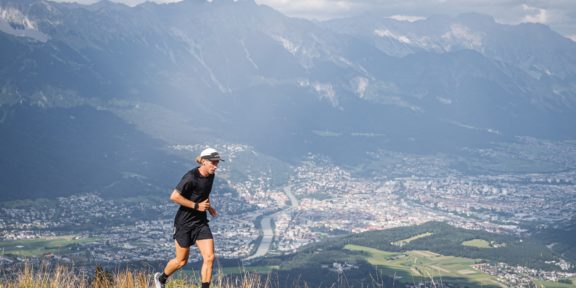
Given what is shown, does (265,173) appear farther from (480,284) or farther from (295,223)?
(480,284)

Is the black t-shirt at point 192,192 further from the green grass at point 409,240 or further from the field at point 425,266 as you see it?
the green grass at point 409,240

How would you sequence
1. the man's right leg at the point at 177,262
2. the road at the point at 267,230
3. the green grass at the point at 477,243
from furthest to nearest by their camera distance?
1. the green grass at the point at 477,243
2. the road at the point at 267,230
3. the man's right leg at the point at 177,262

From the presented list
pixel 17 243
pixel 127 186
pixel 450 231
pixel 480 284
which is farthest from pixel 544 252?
pixel 127 186

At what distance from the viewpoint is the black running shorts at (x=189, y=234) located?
11.8 meters

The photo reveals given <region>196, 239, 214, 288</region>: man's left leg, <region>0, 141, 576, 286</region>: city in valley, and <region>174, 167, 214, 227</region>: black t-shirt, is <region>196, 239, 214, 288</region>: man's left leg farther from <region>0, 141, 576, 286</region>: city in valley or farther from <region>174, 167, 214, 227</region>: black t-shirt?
<region>0, 141, 576, 286</region>: city in valley

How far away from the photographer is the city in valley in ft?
326

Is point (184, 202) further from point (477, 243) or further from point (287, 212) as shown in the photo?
point (287, 212)

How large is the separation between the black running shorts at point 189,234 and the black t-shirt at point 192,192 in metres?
0.09

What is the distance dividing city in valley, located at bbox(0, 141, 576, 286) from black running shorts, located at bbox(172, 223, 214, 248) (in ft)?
211

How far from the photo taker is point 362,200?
15862cm

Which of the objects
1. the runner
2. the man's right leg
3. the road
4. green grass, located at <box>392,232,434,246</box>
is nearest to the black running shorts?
the runner

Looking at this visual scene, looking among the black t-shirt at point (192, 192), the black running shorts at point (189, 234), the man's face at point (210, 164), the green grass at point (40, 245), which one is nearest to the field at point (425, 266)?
the green grass at point (40, 245)

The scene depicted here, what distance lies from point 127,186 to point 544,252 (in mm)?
97217

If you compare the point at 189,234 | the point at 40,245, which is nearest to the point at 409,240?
the point at 40,245
